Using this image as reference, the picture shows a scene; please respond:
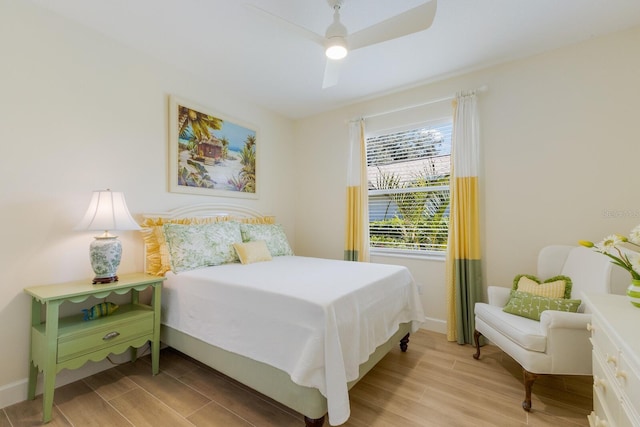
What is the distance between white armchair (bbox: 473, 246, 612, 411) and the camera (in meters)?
1.72

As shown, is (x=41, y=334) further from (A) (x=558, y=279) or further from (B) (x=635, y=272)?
(A) (x=558, y=279)

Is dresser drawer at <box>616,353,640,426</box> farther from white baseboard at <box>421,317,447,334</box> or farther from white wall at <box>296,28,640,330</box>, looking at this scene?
white baseboard at <box>421,317,447,334</box>

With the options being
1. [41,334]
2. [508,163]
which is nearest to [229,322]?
[41,334]

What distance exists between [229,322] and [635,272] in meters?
2.21

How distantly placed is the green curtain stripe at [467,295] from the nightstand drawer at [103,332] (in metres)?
2.73

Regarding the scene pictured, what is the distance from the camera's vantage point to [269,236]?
3193mm

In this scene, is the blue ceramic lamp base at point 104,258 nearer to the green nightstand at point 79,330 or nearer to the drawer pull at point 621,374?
the green nightstand at point 79,330

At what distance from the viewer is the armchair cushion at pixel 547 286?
82.7 inches

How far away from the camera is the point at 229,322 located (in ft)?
6.04

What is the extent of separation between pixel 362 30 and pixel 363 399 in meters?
2.38

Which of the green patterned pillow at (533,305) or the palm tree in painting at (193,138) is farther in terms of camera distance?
the palm tree in painting at (193,138)

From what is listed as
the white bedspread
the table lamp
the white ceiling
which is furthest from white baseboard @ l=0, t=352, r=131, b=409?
the white ceiling

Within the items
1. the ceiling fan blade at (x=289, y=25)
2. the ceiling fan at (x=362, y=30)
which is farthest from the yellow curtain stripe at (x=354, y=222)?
the ceiling fan blade at (x=289, y=25)

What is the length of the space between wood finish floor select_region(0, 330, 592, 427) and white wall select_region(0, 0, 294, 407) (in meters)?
0.39
